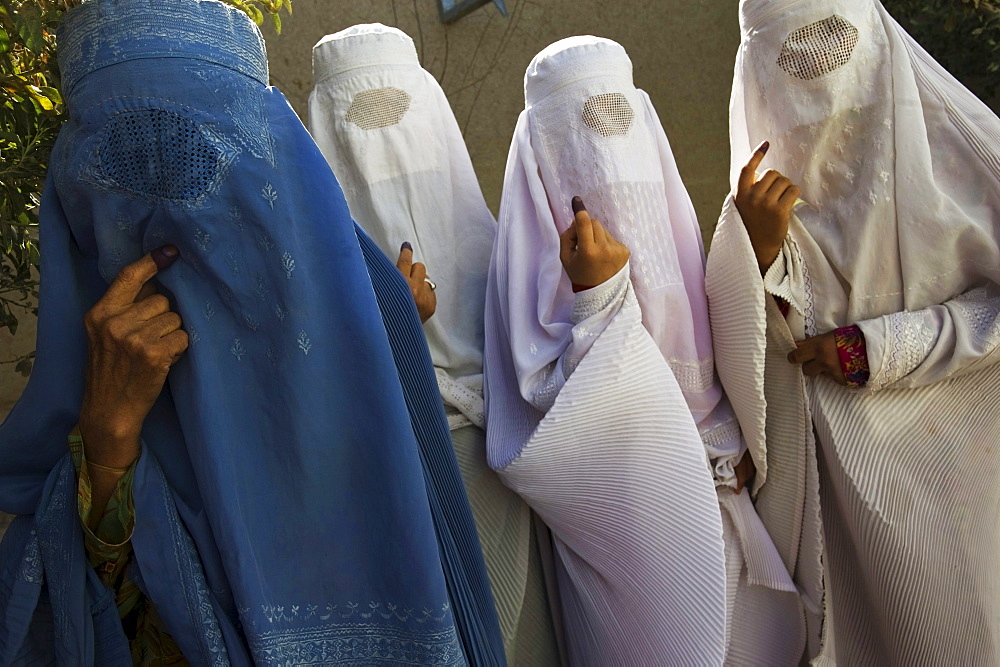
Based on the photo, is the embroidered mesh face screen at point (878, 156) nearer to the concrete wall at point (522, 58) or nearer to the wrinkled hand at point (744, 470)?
the wrinkled hand at point (744, 470)

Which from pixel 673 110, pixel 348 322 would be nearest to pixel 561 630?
pixel 348 322

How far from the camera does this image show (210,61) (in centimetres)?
134

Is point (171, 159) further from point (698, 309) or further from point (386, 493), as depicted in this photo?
point (698, 309)

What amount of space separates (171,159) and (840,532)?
1.67 m

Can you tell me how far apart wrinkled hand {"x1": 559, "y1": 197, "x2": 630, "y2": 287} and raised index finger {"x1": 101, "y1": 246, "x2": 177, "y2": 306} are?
89 centimetres

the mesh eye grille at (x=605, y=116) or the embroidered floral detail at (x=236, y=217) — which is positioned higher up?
the embroidered floral detail at (x=236, y=217)

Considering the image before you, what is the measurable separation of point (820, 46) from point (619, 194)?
56 centimetres

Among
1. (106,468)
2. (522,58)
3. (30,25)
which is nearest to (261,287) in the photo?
(106,468)

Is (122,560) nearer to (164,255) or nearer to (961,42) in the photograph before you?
(164,255)

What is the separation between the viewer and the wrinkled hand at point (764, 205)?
199 centimetres

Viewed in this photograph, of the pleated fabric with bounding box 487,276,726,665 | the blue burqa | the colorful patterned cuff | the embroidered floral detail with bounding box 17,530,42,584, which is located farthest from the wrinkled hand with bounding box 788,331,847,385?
the embroidered floral detail with bounding box 17,530,42,584

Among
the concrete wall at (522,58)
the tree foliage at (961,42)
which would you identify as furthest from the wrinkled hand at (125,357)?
the tree foliage at (961,42)

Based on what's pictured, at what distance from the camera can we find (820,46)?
2.01m

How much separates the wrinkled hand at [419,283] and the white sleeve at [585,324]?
1.05ft
